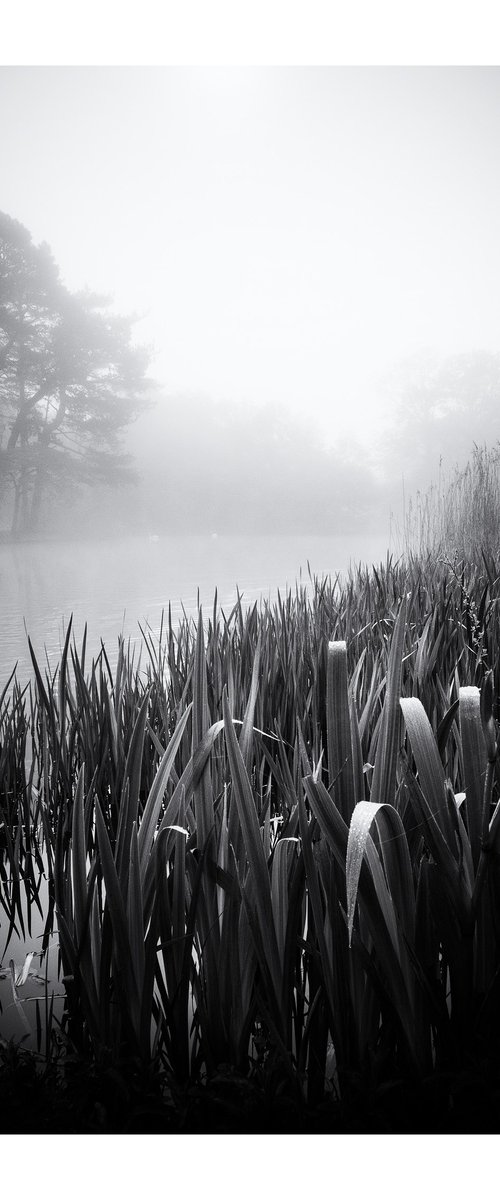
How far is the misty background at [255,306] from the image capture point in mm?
13828

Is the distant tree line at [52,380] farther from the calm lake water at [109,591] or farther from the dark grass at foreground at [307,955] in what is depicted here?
the dark grass at foreground at [307,955]

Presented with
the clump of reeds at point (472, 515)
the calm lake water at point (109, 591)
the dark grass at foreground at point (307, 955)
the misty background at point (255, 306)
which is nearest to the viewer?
the dark grass at foreground at point (307, 955)

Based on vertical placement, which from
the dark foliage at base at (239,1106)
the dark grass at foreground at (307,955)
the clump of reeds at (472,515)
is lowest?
the dark foliage at base at (239,1106)

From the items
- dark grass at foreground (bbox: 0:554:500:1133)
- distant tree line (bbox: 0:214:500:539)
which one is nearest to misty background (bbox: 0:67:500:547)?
distant tree line (bbox: 0:214:500:539)

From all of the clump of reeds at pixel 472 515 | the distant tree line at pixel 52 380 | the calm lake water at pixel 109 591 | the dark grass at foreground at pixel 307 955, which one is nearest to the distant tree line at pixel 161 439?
the distant tree line at pixel 52 380

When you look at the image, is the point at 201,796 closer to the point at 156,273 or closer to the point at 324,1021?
the point at 324,1021

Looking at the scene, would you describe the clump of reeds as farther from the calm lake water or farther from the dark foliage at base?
the dark foliage at base

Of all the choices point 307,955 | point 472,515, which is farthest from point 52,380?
point 307,955

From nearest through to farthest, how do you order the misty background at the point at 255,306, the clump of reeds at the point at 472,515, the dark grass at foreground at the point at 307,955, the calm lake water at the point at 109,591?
the dark grass at foreground at the point at 307,955, the calm lake water at the point at 109,591, the clump of reeds at the point at 472,515, the misty background at the point at 255,306

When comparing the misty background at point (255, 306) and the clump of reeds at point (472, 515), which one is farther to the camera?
the misty background at point (255, 306)

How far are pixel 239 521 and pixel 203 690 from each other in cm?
2834

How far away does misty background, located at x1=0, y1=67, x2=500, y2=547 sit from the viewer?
1383 cm

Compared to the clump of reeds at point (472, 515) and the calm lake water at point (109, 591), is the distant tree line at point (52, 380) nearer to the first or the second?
the calm lake water at point (109, 591)

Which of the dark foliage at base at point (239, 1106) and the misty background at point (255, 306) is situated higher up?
the misty background at point (255, 306)
